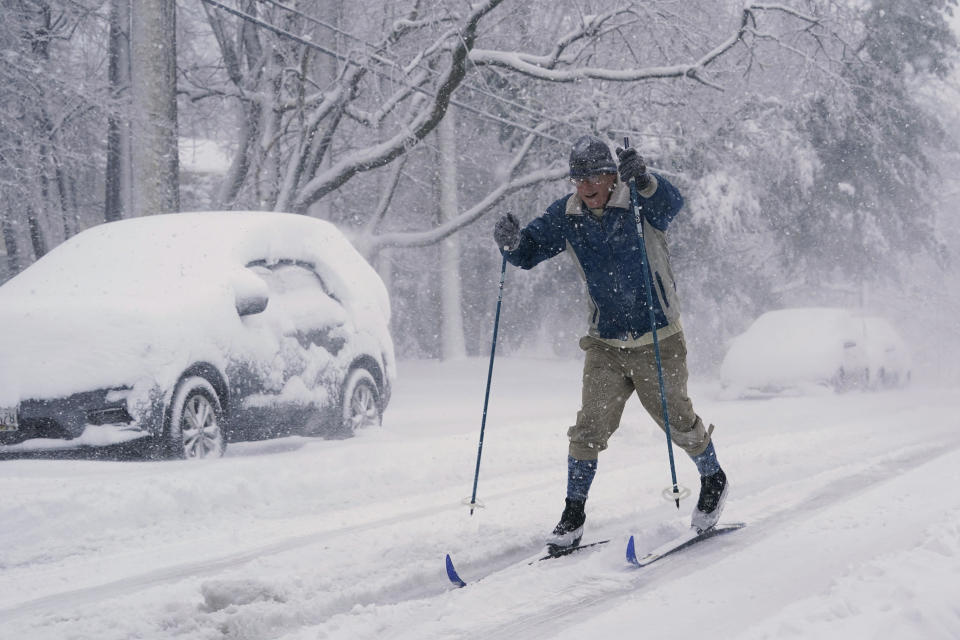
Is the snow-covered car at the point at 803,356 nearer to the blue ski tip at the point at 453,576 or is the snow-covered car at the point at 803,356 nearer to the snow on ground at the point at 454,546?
the snow on ground at the point at 454,546

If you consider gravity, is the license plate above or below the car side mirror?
below

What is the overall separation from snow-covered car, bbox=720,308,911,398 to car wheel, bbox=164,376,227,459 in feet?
39.9

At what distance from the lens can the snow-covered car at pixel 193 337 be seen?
7.06 metres

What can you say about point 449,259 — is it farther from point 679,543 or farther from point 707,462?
point 679,543

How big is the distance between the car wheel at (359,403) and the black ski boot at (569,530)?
4671 millimetres

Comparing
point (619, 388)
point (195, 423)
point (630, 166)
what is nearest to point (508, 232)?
point (630, 166)

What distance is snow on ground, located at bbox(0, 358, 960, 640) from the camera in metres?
3.77

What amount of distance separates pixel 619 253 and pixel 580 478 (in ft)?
3.75

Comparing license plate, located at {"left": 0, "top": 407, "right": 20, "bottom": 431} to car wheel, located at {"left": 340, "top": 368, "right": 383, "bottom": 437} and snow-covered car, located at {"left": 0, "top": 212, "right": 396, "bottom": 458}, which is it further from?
car wheel, located at {"left": 340, "top": 368, "right": 383, "bottom": 437}

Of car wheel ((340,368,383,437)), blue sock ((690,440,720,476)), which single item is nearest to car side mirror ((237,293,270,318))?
car wheel ((340,368,383,437))

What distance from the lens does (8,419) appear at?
276 inches

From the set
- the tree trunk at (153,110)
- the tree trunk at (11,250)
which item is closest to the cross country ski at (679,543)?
the tree trunk at (153,110)

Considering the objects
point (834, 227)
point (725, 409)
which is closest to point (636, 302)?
point (725, 409)

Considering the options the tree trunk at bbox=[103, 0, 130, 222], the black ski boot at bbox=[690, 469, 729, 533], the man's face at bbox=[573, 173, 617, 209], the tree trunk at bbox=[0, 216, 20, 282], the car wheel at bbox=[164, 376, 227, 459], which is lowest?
the black ski boot at bbox=[690, 469, 729, 533]
